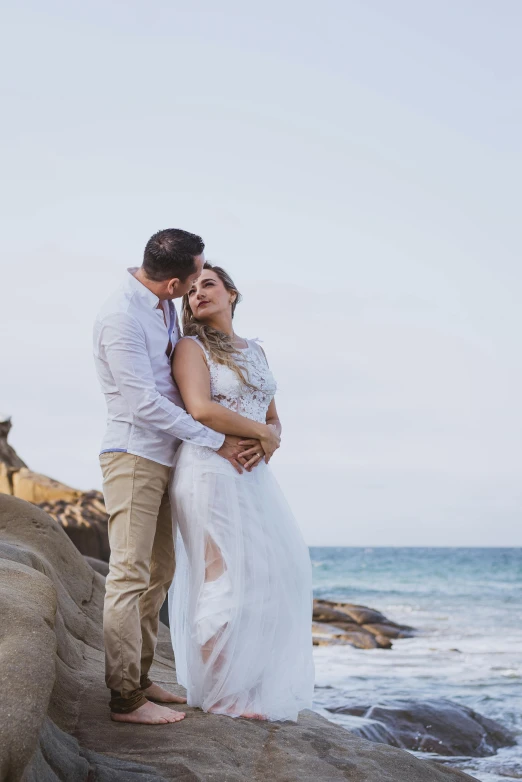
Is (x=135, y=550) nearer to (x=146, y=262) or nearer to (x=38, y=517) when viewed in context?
(x=146, y=262)

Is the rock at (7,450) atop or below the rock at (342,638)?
atop

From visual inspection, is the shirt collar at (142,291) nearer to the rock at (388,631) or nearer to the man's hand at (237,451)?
the man's hand at (237,451)

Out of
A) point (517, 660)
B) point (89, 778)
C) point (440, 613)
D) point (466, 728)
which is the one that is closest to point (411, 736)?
point (466, 728)

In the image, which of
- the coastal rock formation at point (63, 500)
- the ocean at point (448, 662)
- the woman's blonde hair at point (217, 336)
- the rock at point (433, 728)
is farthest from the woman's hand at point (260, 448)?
the coastal rock formation at point (63, 500)

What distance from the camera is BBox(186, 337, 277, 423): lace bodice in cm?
475

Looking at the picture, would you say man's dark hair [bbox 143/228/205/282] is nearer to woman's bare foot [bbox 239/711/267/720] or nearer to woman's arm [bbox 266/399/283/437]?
woman's arm [bbox 266/399/283/437]

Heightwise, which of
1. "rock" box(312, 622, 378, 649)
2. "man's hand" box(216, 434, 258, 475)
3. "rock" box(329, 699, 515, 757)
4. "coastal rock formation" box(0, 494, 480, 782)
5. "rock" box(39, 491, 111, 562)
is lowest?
"rock" box(312, 622, 378, 649)

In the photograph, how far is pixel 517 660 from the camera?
13.8 m

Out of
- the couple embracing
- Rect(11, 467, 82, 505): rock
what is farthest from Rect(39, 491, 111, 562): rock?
the couple embracing

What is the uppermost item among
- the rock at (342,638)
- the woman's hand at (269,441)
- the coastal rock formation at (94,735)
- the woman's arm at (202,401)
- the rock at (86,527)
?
the woman's arm at (202,401)

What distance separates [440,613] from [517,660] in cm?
1095

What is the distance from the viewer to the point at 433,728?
8.27m

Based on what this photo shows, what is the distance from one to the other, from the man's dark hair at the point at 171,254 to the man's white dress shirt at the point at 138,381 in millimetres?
120

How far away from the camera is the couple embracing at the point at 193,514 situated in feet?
14.1
